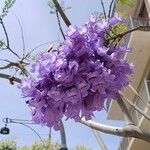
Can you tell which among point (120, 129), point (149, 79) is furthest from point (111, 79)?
point (149, 79)

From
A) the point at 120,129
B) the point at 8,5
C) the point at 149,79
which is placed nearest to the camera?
the point at 120,129

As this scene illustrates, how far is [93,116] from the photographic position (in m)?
3.54

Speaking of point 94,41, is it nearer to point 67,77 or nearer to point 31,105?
point 67,77

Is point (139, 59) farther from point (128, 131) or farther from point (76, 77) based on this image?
point (76, 77)

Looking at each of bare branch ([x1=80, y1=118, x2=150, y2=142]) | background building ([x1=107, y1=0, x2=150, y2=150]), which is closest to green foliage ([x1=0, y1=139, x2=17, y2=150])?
background building ([x1=107, y1=0, x2=150, y2=150])

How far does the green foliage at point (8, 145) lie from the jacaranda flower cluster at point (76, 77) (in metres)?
29.6

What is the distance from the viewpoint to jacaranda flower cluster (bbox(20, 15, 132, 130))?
11.1ft

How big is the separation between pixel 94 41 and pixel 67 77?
1.19 feet

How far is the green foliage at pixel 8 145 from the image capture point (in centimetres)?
3284

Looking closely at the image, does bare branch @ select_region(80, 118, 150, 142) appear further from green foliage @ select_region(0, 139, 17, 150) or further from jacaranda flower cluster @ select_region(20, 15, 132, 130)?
green foliage @ select_region(0, 139, 17, 150)

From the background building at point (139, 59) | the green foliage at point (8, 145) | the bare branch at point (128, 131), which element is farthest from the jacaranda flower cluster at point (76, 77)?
the green foliage at point (8, 145)

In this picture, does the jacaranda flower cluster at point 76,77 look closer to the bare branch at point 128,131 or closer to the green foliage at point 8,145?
the bare branch at point 128,131

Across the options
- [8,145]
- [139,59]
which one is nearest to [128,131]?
[139,59]

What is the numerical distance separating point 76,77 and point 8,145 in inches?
1193
